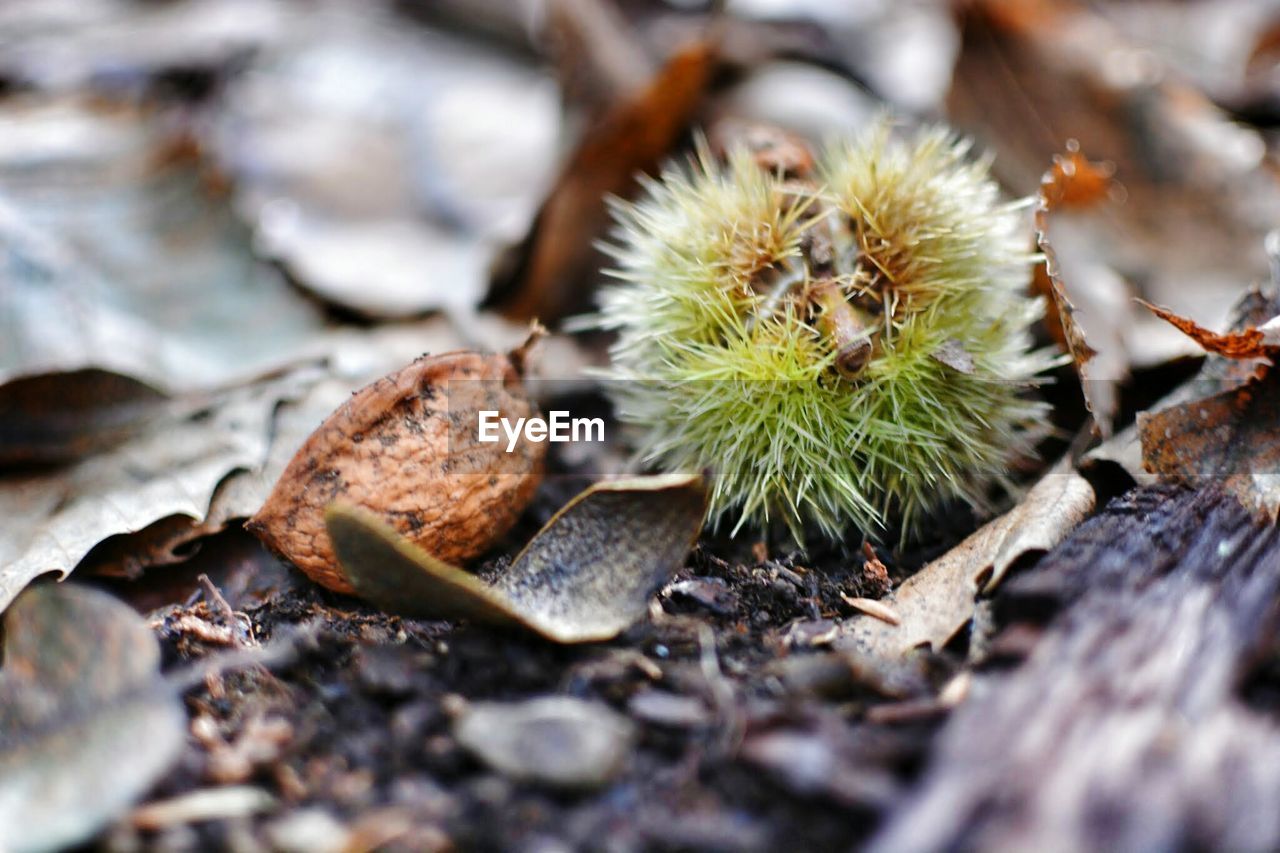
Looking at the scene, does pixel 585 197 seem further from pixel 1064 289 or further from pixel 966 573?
pixel 966 573

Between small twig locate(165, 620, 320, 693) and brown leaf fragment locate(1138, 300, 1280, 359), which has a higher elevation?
brown leaf fragment locate(1138, 300, 1280, 359)

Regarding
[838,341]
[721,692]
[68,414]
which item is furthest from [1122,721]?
[68,414]

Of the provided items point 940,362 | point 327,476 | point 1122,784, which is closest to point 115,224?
point 327,476

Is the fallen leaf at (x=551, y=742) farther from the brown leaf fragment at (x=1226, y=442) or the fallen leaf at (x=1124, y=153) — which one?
the fallen leaf at (x=1124, y=153)

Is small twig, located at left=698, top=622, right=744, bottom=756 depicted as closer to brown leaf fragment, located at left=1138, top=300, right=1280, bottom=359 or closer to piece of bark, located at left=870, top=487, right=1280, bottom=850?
piece of bark, located at left=870, top=487, right=1280, bottom=850

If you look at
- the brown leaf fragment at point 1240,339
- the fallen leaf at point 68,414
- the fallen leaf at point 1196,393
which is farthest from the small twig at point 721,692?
the fallen leaf at point 68,414

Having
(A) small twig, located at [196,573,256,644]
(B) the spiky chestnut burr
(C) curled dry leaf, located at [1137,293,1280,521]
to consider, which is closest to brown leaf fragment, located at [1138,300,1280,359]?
(C) curled dry leaf, located at [1137,293,1280,521]

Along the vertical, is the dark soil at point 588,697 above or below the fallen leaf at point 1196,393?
below
